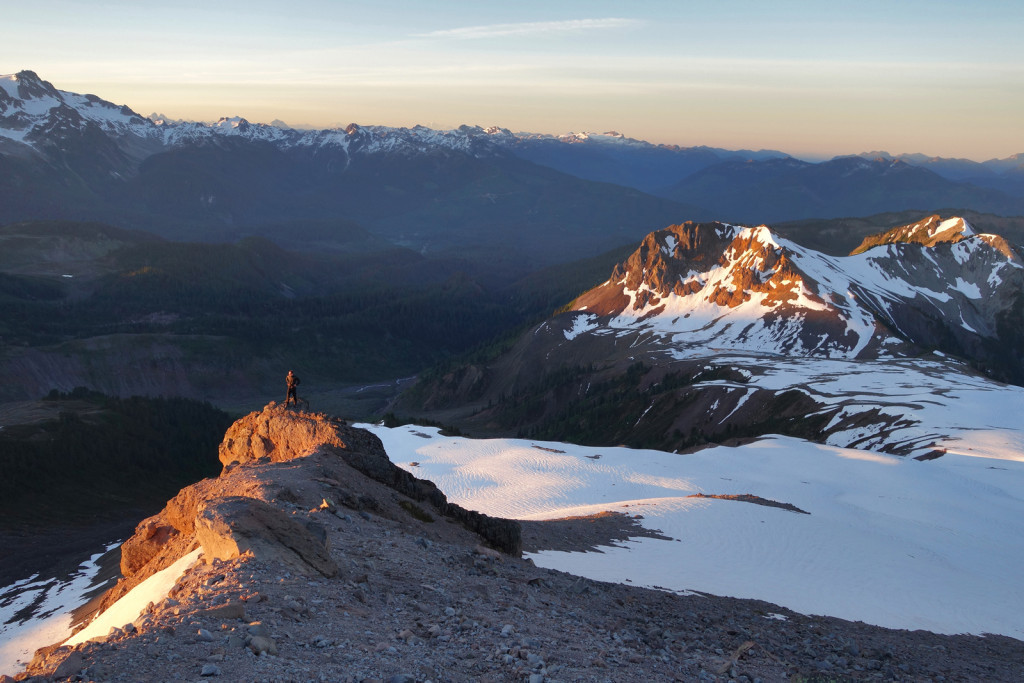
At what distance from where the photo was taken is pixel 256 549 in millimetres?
13211

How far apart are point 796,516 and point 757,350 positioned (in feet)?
356

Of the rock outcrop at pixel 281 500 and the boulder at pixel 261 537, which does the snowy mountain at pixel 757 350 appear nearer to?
the rock outcrop at pixel 281 500

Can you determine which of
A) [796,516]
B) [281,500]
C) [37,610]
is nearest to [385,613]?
[281,500]

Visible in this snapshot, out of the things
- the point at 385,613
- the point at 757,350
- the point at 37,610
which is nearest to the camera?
the point at 385,613

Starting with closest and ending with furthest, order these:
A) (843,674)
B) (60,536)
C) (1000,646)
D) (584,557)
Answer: (843,674), (1000,646), (584,557), (60,536)

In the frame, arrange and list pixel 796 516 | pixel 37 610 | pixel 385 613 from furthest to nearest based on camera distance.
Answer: pixel 37 610 < pixel 796 516 < pixel 385 613

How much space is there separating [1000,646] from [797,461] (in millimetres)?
A: 30120

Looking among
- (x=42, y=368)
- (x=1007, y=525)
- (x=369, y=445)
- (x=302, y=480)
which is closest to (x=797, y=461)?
(x=1007, y=525)

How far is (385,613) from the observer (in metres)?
12.6

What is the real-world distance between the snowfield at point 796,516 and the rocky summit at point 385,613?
10.1 ft

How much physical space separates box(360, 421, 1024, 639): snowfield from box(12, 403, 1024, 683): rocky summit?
10.1 feet

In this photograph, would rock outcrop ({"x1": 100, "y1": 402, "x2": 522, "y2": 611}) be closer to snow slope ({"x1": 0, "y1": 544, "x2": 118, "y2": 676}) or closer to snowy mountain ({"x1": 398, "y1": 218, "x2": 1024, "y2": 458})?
snow slope ({"x1": 0, "y1": 544, "x2": 118, "y2": 676})

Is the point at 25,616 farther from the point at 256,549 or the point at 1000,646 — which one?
the point at 1000,646

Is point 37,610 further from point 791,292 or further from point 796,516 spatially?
point 791,292
